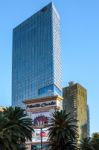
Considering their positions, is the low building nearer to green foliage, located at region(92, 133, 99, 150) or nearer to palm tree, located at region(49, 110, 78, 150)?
green foliage, located at region(92, 133, 99, 150)

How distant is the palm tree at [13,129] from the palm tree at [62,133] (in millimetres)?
7272

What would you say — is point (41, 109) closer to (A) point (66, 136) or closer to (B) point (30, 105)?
(B) point (30, 105)

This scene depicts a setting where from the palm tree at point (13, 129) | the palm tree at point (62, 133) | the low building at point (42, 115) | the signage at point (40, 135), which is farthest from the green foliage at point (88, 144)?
the palm tree at point (13, 129)

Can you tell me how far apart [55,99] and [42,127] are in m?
9.38

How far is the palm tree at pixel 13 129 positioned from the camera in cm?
8388

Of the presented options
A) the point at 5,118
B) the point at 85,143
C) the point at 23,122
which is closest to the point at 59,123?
the point at 23,122

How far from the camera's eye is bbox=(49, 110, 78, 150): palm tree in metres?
96.2

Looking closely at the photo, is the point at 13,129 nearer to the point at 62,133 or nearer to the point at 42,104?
the point at 62,133

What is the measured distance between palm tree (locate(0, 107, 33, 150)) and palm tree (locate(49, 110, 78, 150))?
23.9ft

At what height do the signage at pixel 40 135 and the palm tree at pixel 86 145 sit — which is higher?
the signage at pixel 40 135

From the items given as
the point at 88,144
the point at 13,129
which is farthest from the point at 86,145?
the point at 13,129

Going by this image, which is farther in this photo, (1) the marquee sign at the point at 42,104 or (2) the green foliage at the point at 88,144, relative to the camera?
(1) the marquee sign at the point at 42,104

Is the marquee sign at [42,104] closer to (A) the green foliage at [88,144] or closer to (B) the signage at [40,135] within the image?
(B) the signage at [40,135]

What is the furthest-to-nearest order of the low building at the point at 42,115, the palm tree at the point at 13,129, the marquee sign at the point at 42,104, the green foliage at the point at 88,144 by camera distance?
1. the marquee sign at the point at 42,104
2. the low building at the point at 42,115
3. the green foliage at the point at 88,144
4. the palm tree at the point at 13,129
